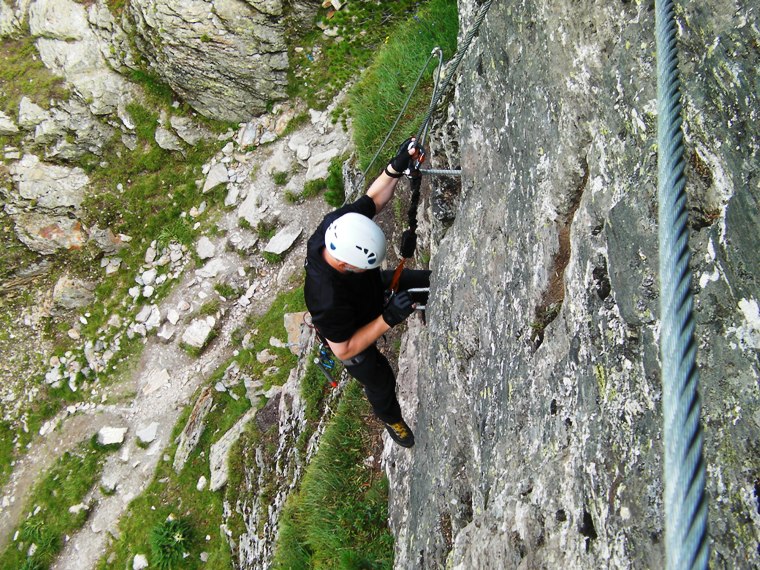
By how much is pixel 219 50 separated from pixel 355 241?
12.0 metres

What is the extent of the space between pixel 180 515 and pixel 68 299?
7908mm

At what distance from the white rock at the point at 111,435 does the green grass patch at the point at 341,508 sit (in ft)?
24.1

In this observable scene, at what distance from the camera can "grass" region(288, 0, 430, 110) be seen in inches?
556

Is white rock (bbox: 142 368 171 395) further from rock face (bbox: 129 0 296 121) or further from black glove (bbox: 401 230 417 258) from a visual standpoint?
black glove (bbox: 401 230 417 258)

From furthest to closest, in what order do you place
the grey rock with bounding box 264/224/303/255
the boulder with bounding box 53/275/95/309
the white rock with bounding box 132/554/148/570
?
the boulder with bounding box 53/275/95/309, the grey rock with bounding box 264/224/303/255, the white rock with bounding box 132/554/148/570

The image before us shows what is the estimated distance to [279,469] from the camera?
375 inches

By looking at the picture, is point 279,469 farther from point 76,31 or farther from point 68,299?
point 76,31

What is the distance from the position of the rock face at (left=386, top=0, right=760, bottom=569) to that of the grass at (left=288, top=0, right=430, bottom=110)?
9.92m

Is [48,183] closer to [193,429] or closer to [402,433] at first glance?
[193,429]

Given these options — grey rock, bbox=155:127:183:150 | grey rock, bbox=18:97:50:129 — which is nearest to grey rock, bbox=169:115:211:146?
grey rock, bbox=155:127:183:150

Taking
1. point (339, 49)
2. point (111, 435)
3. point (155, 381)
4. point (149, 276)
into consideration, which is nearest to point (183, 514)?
point (111, 435)

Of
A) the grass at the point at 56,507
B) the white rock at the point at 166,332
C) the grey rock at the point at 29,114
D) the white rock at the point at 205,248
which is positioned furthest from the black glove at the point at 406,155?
the grey rock at the point at 29,114

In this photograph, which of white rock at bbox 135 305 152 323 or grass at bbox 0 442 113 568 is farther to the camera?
white rock at bbox 135 305 152 323

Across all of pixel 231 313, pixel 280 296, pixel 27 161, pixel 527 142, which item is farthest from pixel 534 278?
pixel 27 161
